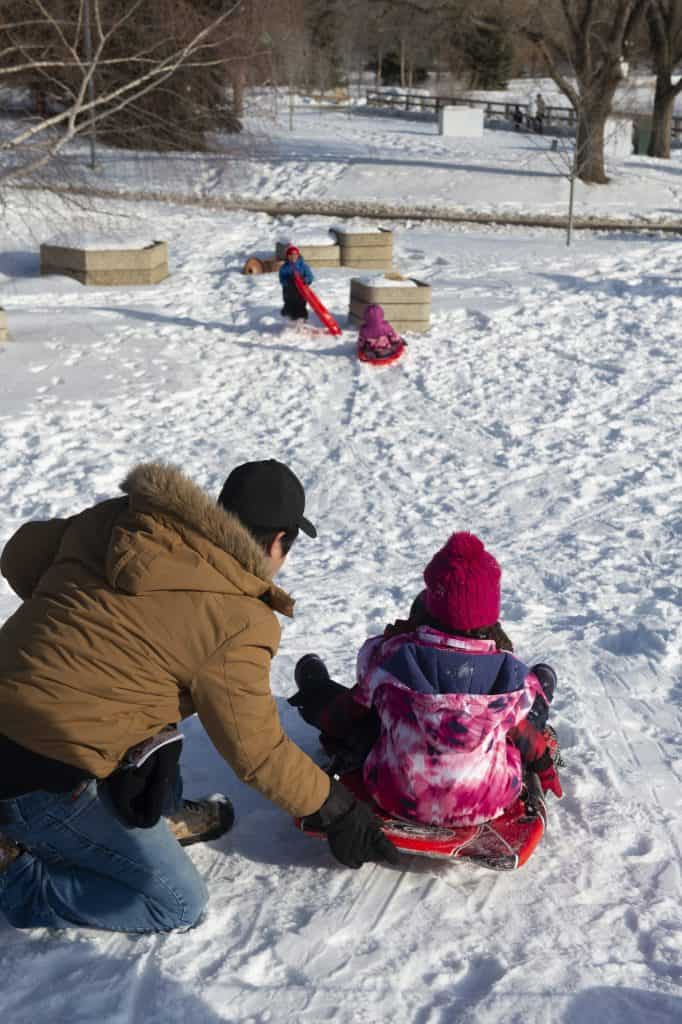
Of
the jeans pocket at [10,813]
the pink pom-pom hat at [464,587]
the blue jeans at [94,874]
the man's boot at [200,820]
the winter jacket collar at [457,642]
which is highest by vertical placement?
the pink pom-pom hat at [464,587]

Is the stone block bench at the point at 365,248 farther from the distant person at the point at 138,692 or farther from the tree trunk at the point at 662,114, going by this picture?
the tree trunk at the point at 662,114

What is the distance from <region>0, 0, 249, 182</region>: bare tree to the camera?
900 cm

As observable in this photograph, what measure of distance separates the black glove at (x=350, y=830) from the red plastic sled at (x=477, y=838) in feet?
0.62

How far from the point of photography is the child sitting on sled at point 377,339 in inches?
392

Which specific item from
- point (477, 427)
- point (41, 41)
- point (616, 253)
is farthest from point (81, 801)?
point (616, 253)

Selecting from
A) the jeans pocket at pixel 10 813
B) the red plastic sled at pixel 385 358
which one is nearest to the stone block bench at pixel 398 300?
the red plastic sled at pixel 385 358

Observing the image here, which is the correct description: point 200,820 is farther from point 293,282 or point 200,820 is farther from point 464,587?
point 293,282

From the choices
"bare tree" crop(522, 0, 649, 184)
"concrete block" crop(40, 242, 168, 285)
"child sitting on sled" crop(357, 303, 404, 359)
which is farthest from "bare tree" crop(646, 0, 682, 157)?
"child sitting on sled" crop(357, 303, 404, 359)

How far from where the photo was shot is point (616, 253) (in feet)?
44.8

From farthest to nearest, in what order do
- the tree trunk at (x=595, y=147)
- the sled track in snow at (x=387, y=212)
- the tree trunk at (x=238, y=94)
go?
the tree trunk at (x=595, y=147)
the sled track in snow at (x=387, y=212)
the tree trunk at (x=238, y=94)

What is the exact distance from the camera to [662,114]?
88.1 ft

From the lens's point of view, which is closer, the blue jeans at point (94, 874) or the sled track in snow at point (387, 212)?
the blue jeans at point (94, 874)

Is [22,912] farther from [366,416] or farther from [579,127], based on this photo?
[579,127]

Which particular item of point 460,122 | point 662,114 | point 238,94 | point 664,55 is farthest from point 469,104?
point 238,94
